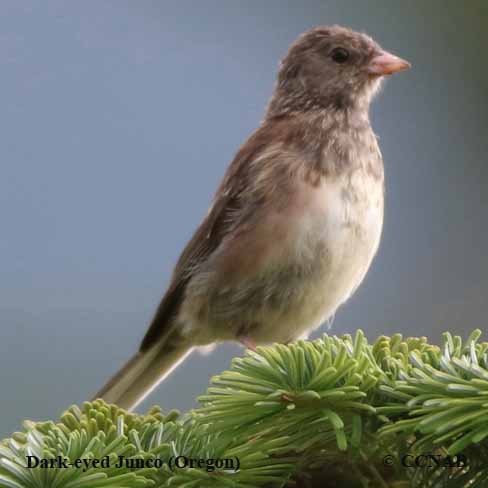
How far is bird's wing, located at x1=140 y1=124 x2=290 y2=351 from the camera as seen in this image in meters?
2.25

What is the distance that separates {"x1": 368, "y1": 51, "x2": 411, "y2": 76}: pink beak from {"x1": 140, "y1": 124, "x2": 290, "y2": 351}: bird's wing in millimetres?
293

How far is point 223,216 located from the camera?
91.3 inches

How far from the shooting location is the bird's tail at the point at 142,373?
2246 millimetres

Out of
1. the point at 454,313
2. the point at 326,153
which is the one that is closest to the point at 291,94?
the point at 326,153

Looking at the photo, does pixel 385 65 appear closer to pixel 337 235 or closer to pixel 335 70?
pixel 335 70

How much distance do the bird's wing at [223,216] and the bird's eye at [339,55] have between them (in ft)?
0.86

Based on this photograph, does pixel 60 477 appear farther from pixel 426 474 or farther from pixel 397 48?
pixel 397 48

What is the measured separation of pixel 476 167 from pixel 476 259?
401 millimetres

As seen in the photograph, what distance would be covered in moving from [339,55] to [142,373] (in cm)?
94

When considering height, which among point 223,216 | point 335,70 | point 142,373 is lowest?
point 142,373

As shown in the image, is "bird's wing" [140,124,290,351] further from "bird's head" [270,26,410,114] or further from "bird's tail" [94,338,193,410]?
"bird's head" [270,26,410,114]
